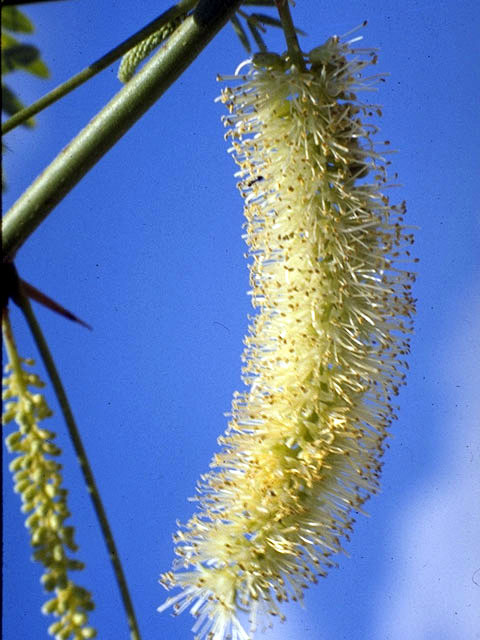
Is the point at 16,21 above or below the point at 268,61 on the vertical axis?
below

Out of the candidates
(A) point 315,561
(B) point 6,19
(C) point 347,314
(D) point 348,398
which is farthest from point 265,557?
(B) point 6,19

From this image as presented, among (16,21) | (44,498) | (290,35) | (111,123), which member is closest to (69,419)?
(44,498)

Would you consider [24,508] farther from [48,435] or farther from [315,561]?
[315,561]

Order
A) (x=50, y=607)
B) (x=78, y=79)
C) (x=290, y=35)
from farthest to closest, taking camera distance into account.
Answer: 1. (x=290, y=35)
2. (x=78, y=79)
3. (x=50, y=607)

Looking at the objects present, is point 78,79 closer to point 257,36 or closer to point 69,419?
point 69,419

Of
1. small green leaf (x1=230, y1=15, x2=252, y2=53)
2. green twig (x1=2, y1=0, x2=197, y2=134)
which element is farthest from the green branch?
small green leaf (x1=230, y1=15, x2=252, y2=53)

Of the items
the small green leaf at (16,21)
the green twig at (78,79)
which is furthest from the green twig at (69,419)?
the small green leaf at (16,21)

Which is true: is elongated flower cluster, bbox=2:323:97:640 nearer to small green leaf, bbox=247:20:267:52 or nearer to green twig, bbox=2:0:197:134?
green twig, bbox=2:0:197:134
